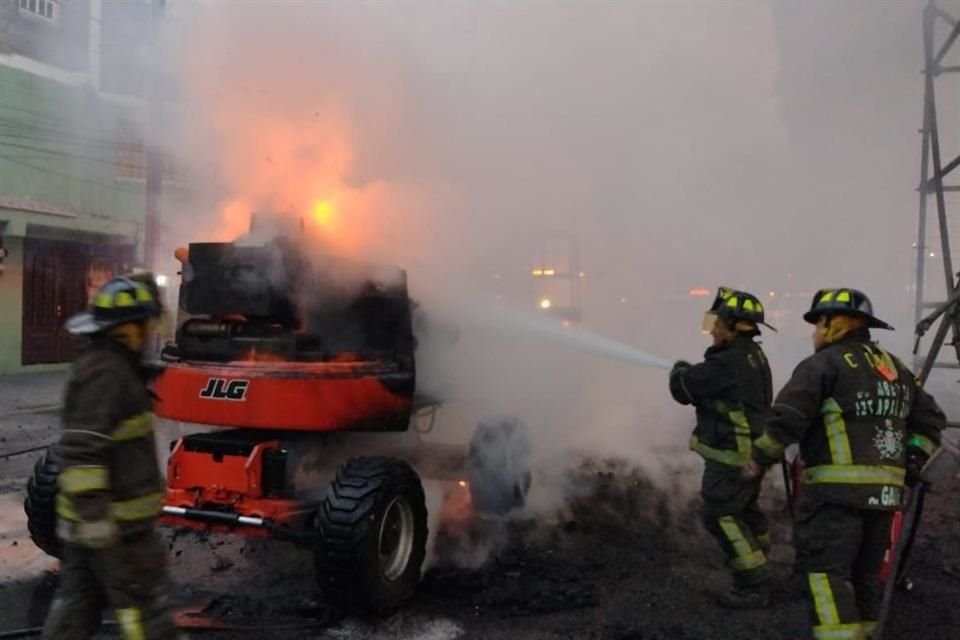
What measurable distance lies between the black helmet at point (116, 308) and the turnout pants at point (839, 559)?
9.30ft

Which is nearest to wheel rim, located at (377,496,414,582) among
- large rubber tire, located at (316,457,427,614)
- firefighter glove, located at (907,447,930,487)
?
large rubber tire, located at (316,457,427,614)

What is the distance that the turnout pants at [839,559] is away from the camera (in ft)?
10.4

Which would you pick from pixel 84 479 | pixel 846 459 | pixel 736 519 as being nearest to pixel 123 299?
pixel 84 479

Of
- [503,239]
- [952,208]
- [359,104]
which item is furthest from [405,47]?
[952,208]

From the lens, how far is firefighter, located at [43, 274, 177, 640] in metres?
2.69

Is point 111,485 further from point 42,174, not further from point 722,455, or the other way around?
point 42,174

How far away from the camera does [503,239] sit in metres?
6.15

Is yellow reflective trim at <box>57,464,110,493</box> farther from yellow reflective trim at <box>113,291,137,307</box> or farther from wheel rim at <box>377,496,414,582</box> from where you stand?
wheel rim at <box>377,496,414,582</box>

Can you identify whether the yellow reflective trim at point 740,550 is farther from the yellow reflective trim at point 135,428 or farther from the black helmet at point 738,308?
the yellow reflective trim at point 135,428

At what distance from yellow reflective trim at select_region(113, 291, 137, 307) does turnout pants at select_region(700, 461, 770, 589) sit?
10.5 ft

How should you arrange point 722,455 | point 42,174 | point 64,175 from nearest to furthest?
point 722,455 < point 42,174 < point 64,175

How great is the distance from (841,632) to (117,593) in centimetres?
282

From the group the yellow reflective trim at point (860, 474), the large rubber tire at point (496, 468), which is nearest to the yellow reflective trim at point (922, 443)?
the yellow reflective trim at point (860, 474)

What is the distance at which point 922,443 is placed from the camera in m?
3.47
